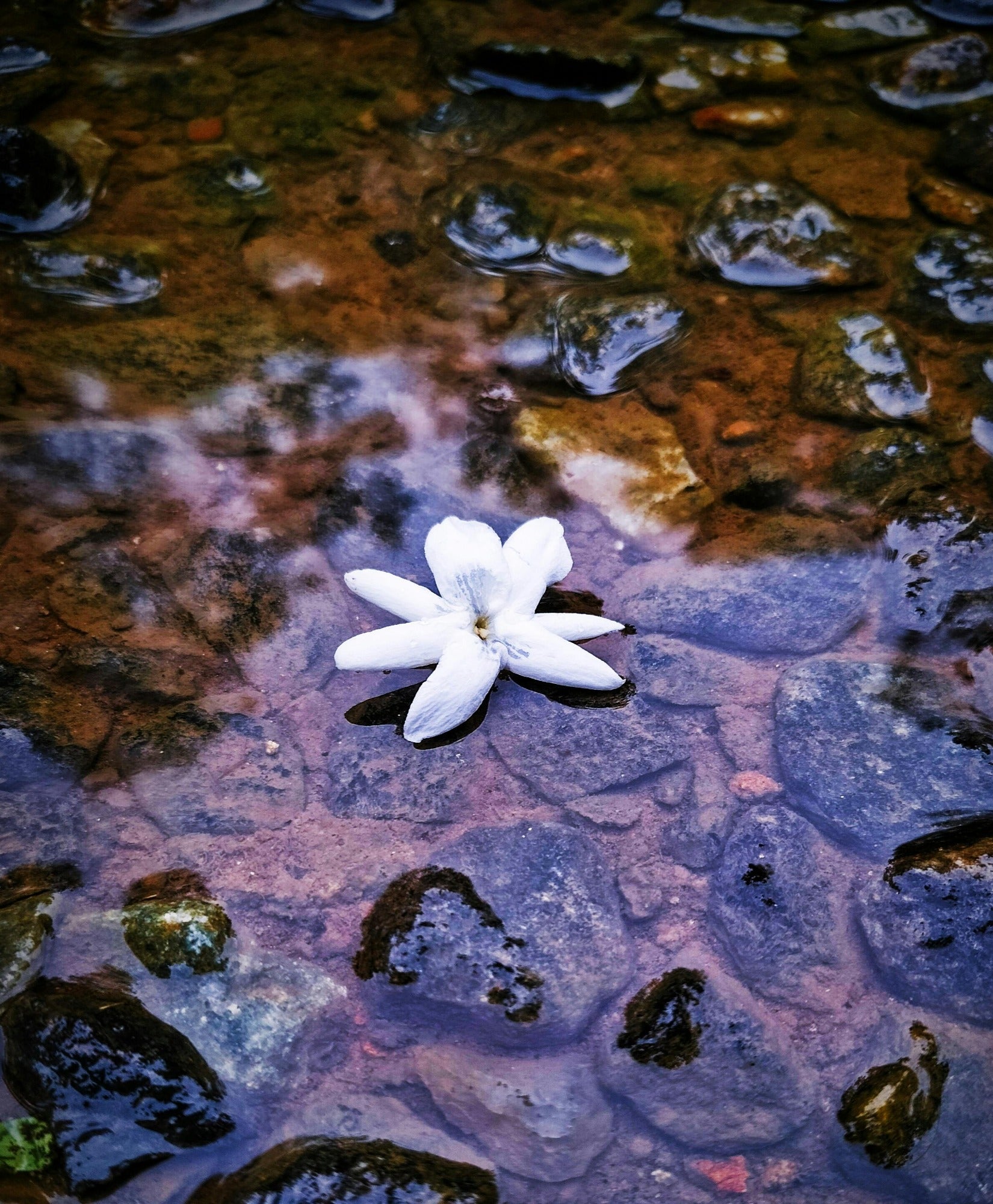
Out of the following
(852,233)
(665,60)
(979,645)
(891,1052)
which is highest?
(665,60)

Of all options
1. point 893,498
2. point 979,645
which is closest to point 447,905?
point 979,645

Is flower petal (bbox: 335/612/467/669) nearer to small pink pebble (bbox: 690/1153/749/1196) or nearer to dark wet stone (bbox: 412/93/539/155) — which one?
small pink pebble (bbox: 690/1153/749/1196)

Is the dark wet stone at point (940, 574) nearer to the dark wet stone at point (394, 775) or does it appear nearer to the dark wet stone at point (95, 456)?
the dark wet stone at point (394, 775)

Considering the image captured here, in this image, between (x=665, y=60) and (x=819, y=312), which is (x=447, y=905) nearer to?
(x=819, y=312)

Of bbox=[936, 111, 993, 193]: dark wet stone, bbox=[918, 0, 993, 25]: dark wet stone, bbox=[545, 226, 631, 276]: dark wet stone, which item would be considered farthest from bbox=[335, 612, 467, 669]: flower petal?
bbox=[918, 0, 993, 25]: dark wet stone

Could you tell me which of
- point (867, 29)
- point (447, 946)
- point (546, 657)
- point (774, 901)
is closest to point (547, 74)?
point (867, 29)

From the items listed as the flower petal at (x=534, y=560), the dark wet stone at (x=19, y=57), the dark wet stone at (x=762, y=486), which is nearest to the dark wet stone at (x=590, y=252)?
the dark wet stone at (x=762, y=486)

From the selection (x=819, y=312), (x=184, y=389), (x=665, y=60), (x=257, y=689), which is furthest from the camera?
(x=665, y=60)
